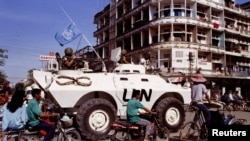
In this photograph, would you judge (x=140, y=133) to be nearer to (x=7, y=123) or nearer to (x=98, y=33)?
(x=7, y=123)

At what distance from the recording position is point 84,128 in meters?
9.65

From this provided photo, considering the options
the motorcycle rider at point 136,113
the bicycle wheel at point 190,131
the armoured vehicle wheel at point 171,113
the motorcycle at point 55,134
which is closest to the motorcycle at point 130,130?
the motorcycle rider at point 136,113

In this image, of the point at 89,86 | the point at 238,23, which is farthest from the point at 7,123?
the point at 238,23

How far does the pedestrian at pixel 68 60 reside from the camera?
1115 centimetres

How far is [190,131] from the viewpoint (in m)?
9.28

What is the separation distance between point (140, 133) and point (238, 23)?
148ft

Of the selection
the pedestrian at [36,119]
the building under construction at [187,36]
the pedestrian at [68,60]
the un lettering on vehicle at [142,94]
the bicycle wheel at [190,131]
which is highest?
the building under construction at [187,36]

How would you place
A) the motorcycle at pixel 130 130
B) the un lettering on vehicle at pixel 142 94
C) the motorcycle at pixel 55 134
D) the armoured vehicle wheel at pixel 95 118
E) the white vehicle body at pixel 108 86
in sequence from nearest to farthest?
the motorcycle at pixel 55 134 < the motorcycle at pixel 130 130 < the armoured vehicle wheel at pixel 95 118 < the white vehicle body at pixel 108 86 < the un lettering on vehicle at pixel 142 94

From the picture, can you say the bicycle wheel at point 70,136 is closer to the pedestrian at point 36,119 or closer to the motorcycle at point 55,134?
the motorcycle at point 55,134

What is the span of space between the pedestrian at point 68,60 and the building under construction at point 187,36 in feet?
74.0

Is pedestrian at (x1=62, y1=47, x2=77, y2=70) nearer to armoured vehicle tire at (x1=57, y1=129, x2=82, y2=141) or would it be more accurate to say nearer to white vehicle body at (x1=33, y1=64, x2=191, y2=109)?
white vehicle body at (x1=33, y1=64, x2=191, y2=109)

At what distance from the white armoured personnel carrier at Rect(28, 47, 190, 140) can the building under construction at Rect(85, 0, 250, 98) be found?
71.1 feet

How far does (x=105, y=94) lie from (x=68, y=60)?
1642 mm

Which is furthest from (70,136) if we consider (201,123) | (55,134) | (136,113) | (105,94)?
(201,123)
